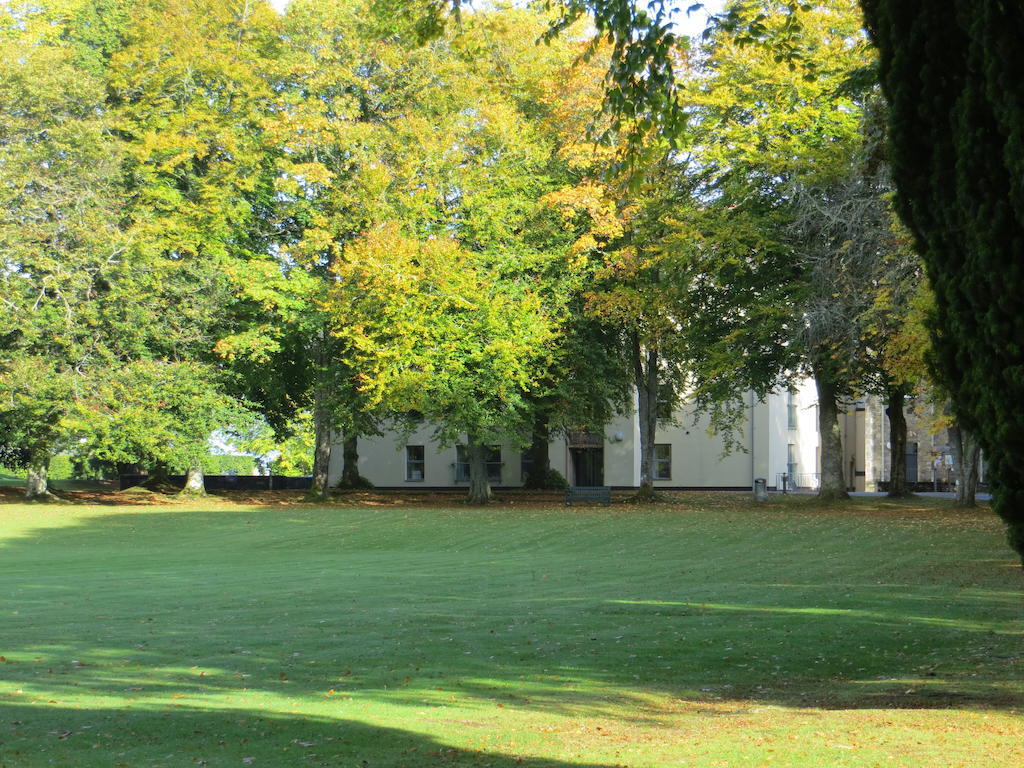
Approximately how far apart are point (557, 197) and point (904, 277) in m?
14.7

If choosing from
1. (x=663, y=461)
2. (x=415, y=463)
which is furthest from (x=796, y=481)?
(x=415, y=463)

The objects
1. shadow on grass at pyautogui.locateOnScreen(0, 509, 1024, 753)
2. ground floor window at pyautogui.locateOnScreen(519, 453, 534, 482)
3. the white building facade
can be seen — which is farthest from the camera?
ground floor window at pyautogui.locateOnScreen(519, 453, 534, 482)

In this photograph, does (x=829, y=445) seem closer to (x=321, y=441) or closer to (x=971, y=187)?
(x=321, y=441)

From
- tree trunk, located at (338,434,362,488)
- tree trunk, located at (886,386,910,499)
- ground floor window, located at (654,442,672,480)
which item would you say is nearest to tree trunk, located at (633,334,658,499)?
tree trunk, located at (886,386,910,499)

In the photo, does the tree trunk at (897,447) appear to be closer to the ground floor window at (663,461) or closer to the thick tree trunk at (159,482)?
the ground floor window at (663,461)

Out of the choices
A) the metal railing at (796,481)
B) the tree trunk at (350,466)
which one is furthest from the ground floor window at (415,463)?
the metal railing at (796,481)

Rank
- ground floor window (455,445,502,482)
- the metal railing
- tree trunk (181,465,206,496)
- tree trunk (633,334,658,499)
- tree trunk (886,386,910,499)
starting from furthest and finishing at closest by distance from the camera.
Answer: ground floor window (455,445,502,482)
the metal railing
tree trunk (181,465,206,496)
tree trunk (886,386,910,499)
tree trunk (633,334,658,499)

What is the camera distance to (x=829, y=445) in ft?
118

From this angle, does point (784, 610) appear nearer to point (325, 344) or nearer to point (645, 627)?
point (645, 627)

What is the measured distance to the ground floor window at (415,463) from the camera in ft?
186

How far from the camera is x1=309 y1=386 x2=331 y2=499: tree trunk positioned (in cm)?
4059

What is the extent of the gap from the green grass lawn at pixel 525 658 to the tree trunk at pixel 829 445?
43.7 ft

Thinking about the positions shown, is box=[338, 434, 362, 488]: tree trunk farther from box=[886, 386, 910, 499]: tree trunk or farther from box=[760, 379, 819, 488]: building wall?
box=[886, 386, 910, 499]: tree trunk

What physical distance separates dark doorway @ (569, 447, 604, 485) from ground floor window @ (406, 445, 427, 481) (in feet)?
26.2
